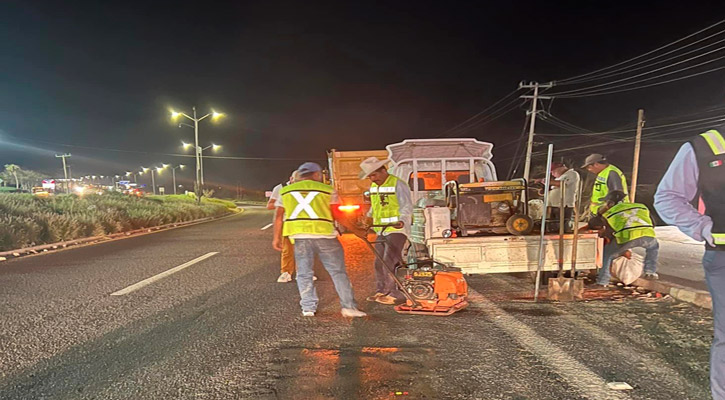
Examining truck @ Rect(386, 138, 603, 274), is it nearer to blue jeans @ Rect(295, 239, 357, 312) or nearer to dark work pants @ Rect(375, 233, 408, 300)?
dark work pants @ Rect(375, 233, 408, 300)

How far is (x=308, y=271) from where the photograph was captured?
5090 mm

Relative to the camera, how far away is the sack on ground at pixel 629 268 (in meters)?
5.96

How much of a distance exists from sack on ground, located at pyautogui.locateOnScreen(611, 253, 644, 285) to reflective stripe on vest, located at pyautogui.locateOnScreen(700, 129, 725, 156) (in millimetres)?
4019

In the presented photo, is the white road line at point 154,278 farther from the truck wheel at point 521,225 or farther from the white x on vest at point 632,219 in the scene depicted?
the white x on vest at point 632,219

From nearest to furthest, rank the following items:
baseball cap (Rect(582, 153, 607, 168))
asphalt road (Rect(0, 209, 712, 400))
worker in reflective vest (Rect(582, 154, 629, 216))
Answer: asphalt road (Rect(0, 209, 712, 400)) → worker in reflective vest (Rect(582, 154, 629, 216)) → baseball cap (Rect(582, 153, 607, 168))

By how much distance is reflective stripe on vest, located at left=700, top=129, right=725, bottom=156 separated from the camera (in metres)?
2.42

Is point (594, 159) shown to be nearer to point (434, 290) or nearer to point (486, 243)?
point (486, 243)

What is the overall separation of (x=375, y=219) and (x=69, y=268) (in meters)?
6.76

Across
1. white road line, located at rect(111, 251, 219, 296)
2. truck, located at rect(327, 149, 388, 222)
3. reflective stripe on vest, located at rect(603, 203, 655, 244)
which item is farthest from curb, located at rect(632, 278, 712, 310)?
truck, located at rect(327, 149, 388, 222)

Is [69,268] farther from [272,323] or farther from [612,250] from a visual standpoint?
[612,250]

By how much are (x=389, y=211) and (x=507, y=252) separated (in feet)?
5.54

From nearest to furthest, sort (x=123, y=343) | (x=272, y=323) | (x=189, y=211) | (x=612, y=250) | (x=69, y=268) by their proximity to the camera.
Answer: (x=123, y=343) < (x=272, y=323) < (x=612, y=250) < (x=69, y=268) < (x=189, y=211)

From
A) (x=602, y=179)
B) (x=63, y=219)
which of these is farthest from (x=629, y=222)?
(x=63, y=219)

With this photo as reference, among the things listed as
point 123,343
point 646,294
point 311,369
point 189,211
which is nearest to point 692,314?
point 646,294
